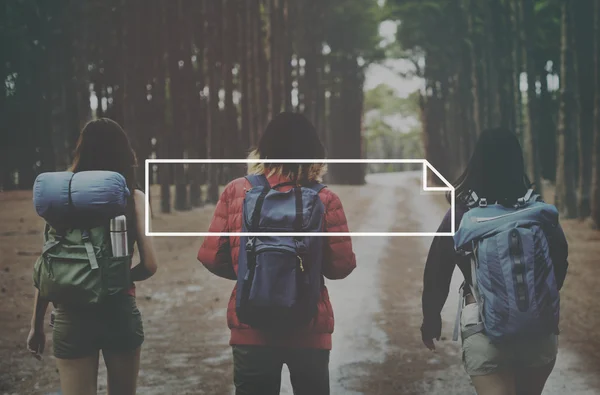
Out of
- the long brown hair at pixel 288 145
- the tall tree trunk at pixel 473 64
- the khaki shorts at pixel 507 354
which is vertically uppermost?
the tall tree trunk at pixel 473 64

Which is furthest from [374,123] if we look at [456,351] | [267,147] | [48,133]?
[267,147]

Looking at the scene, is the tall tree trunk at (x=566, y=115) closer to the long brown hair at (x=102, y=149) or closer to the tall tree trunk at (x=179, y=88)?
the tall tree trunk at (x=179, y=88)

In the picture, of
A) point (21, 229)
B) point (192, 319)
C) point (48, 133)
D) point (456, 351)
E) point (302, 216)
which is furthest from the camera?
point (48, 133)

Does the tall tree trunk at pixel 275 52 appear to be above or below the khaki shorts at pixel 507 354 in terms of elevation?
above

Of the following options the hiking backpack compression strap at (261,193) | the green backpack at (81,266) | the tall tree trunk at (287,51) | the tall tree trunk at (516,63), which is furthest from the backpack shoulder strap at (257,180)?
the tall tree trunk at (287,51)

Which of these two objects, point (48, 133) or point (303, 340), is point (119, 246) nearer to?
point (303, 340)

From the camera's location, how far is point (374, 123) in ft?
21.9

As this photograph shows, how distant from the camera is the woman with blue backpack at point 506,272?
8.93 ft

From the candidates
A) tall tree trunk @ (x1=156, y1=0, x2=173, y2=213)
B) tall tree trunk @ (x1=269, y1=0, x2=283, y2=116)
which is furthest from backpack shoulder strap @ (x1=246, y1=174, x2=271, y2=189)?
tall tree trunk @ (x1=269, y1=0, x2=283, y2=116)

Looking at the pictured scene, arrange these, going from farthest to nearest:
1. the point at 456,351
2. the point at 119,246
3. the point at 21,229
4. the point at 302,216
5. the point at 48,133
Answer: the point at 48,133 → the point at 21,229 → the point at 456,351 → the point at 119,246 → the point at 302,216

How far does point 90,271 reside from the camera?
2.94 meters

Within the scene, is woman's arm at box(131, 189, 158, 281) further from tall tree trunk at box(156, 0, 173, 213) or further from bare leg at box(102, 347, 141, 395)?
tall tree trunk at box(156, 0, 173, 213)

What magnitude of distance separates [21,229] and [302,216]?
3.88 m

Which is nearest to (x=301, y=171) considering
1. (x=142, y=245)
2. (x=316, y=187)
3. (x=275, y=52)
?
(x=316, y=187)
